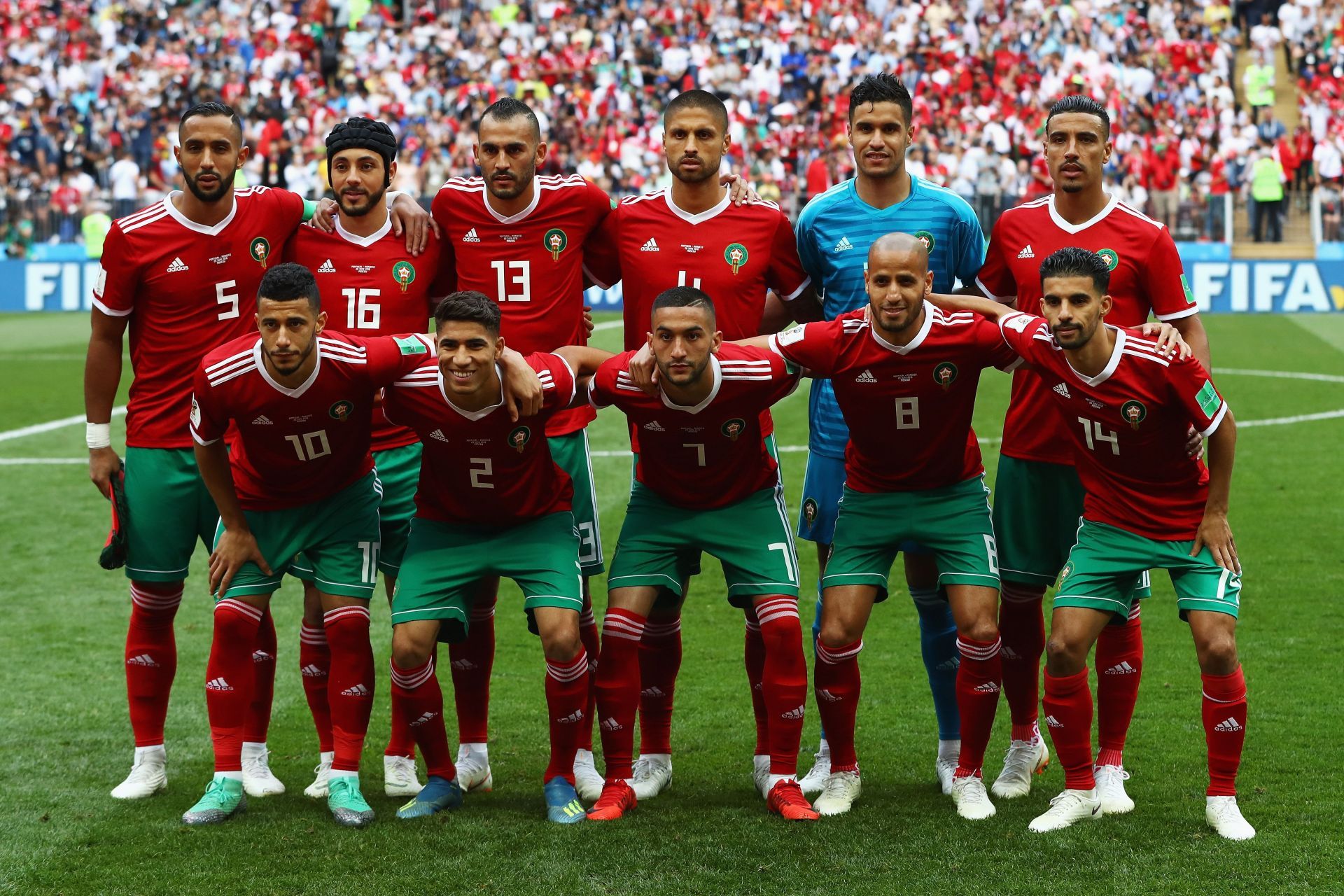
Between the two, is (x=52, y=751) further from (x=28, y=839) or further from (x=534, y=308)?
(x=534, y=308)

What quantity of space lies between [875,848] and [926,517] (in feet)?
4.02

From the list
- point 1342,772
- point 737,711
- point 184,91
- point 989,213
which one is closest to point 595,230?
point 737,711

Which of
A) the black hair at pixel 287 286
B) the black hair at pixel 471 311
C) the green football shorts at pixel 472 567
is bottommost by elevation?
the green football shorts at pixel 472 567

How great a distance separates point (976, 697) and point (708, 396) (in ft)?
4.79

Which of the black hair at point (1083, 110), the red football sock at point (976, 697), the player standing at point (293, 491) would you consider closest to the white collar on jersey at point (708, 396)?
the player standing at point (293, 491)

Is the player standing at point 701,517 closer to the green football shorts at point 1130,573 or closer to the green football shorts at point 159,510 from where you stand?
the green football shorts at point 1130,573

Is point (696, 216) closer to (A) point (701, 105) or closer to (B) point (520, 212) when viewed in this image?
(A) point (701, 105)

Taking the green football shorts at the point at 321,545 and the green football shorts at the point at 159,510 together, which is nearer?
the green football shorts at the point at 321,545

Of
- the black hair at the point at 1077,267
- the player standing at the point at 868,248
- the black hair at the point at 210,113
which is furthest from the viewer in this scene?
the player standing at the point at 868,248

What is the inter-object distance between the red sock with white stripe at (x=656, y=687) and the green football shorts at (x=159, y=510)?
1.78 metres

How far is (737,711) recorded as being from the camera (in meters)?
7.01

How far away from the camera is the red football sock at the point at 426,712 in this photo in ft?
18.3

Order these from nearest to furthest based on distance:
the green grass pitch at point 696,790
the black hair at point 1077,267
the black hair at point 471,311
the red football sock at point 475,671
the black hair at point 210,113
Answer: the green grass pitch at point 696,790, the black hair at point 1077,267, the black hair at point 471,311, the black hair at point 210,113, the red football sock at point 475,671

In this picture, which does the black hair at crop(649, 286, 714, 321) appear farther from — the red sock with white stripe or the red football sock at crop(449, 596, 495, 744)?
the red football sock at crop(449, 596, 495, 744)
